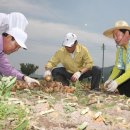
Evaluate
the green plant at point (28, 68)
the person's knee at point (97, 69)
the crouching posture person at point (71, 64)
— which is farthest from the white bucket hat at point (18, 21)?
the green plant at point (28, 68)

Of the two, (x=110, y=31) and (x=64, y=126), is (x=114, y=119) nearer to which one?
(x=64, y=126)

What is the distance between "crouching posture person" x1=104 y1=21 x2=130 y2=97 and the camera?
874 cm

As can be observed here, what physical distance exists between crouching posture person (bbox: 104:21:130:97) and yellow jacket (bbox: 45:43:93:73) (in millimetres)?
2084

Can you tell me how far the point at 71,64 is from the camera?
11906mm

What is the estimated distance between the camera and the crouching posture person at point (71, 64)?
11766 millimetres

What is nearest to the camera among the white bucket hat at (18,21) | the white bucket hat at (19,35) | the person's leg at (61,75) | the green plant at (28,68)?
the white bucket hat at (19,35)

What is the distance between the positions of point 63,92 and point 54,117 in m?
3.23

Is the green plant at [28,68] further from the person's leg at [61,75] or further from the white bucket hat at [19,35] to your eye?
the white bucket hat at [19,35]

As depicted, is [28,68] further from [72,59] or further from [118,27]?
[118,27]

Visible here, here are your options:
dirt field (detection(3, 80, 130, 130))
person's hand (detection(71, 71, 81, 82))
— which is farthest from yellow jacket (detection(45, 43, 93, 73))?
dirt field (detection(3, 80, 130, 130))

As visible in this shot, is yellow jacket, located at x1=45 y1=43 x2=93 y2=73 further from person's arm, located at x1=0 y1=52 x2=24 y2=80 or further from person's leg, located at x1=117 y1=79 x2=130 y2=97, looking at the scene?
person's arm, located at x1=0 y1=52 x2=24 y2=80

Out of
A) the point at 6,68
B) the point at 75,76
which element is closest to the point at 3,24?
the point at 6,68

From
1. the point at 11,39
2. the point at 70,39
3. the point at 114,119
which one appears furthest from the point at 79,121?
the point at 70,39

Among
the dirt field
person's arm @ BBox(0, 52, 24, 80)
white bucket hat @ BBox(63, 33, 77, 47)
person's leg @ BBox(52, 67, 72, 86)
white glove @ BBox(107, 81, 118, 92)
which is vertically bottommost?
person's leg @ BBox(52, 67, 72, 86)
